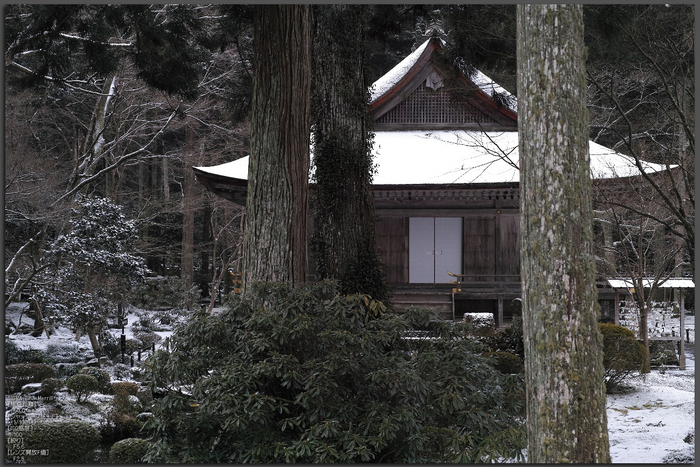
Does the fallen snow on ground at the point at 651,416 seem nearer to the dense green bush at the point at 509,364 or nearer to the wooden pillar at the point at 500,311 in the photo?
the dense green bush at the point at 509,364

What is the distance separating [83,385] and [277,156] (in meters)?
6.20

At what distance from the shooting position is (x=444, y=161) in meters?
13.9

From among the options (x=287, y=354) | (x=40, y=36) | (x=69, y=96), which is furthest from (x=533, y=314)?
(x=69, y=96)

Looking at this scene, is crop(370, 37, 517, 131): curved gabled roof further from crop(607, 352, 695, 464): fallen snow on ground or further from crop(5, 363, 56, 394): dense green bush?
crop(5, 363, 56, 394): dense green bush

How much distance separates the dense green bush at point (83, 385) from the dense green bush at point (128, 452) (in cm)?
305

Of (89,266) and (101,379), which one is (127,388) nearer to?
(101,379)

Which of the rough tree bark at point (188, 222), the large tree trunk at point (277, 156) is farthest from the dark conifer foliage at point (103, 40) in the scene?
the rough tree bark at point (188, 222)

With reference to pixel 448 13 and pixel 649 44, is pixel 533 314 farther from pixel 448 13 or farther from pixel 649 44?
pixel 448 13

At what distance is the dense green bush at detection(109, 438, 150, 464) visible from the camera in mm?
6660

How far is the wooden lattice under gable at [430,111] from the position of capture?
49.1 ft

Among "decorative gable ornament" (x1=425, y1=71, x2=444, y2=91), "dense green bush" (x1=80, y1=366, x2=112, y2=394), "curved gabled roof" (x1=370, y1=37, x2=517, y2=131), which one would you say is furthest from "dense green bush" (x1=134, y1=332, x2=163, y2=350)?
"decorative gable ornament" (x1=425, y1=71, x2=444, y2=91)

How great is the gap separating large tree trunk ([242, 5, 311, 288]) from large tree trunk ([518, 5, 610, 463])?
3.06 m

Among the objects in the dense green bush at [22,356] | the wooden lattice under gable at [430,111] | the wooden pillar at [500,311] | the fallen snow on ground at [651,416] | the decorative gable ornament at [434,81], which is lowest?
the fallen snow on ground at [651,416]

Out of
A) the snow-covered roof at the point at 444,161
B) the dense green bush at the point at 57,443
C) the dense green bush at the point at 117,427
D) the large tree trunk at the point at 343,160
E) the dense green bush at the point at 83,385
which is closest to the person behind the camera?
the dense green bush at the point at 57,443
